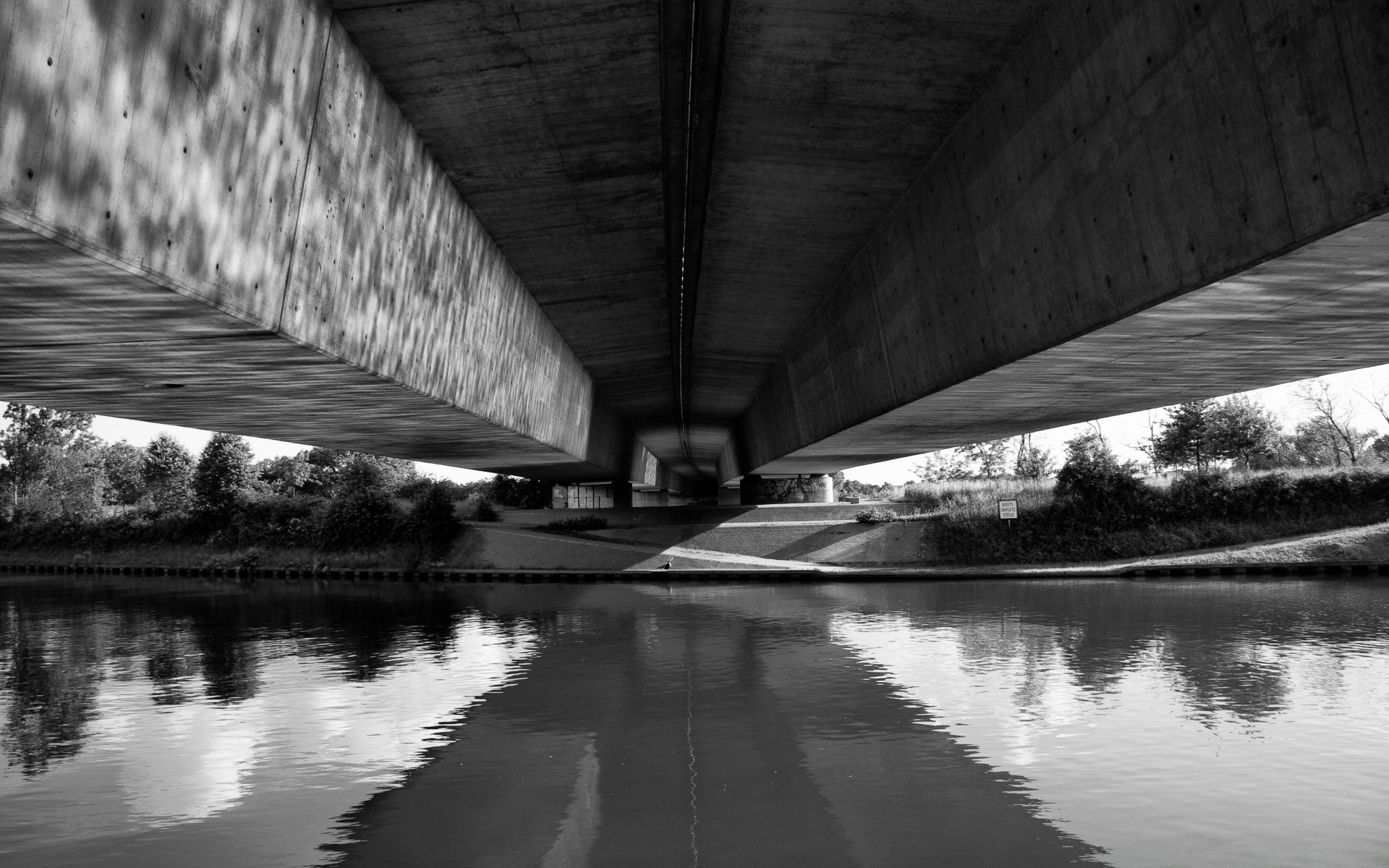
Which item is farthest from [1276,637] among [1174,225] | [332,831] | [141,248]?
[141,248]

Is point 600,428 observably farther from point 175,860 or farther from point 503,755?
A: point 175,860

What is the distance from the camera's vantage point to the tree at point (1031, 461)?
8238 cm

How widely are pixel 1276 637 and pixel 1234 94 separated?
1562 centimetres

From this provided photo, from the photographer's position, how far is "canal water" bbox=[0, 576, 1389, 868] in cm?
866

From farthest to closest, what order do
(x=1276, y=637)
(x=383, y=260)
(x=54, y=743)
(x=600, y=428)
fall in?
(x=600, y=428), (x=1276, y=637), (x=54, y=743), (x=383, y=260)

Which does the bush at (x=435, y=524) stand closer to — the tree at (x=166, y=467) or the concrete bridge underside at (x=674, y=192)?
the concrete bridge underside at (x=674, y=192)

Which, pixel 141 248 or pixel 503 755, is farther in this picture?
pixel 503 755

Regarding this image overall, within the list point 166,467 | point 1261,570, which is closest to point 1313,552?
point 1261,570

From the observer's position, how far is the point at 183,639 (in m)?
23.8

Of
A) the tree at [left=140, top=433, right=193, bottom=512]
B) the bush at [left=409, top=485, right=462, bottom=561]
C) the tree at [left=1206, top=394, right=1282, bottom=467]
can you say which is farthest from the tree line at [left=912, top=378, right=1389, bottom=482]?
the tree at [left=140, top=433, right=193, bottom=512]

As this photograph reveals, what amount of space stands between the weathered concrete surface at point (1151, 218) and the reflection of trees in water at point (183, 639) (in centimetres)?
1239

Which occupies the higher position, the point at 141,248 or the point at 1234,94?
the point at 1234,94

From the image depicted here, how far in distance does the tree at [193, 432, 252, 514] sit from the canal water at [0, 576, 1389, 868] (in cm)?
3428

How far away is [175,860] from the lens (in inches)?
336
